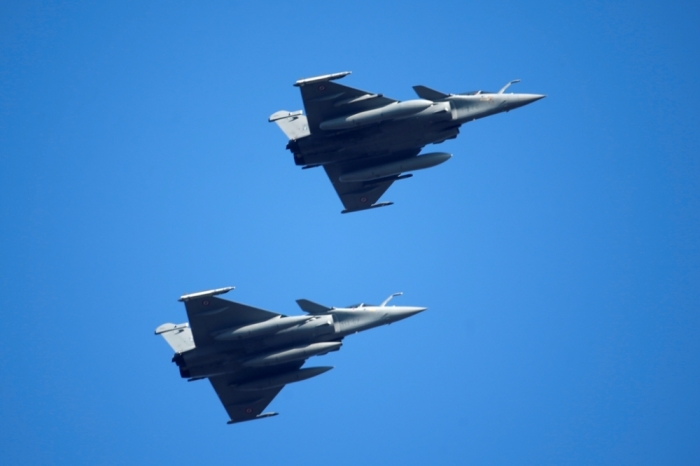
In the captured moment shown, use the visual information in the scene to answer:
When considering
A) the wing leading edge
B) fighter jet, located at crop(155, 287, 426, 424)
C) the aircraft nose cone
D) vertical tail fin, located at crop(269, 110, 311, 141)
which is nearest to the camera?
fighter jet, located at crop(155, 287, 426, 424)

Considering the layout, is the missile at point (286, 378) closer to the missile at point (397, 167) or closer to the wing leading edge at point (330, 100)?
the missile at point (397, 167)

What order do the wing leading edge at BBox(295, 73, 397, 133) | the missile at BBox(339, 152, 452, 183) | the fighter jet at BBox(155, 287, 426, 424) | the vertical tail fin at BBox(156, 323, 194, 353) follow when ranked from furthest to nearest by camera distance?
1. the missile at BBox(339, 152, 452, 183)
2. the vertical tail fin at BBox(156, 323, 194, 353)
3. the wing leading edge at BBox(295, 73, 397, 133)
4. the fighter jet at BBox(155, 287, 426, 424)

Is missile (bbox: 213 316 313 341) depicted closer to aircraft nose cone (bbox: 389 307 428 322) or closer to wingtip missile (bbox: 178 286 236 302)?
wingtip missile (bbox: 178 286 236 302)

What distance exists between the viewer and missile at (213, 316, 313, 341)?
41094 millimetres

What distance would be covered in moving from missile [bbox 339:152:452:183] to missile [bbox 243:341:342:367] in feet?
24.1

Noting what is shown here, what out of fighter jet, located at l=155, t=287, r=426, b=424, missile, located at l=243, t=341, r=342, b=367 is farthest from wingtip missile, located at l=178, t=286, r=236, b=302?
missile, located at l=243, t=341, r=342, b=367

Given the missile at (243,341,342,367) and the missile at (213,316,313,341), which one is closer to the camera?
the missile at (213,316,313,341)

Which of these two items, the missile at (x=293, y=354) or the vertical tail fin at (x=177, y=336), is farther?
the vertical tail fin at (x=177, y=336)

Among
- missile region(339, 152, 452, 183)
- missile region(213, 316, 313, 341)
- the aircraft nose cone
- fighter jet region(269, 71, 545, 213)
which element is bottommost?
the aircraft nose cone

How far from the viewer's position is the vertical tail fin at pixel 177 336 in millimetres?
44406

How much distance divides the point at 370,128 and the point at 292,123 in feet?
12.9

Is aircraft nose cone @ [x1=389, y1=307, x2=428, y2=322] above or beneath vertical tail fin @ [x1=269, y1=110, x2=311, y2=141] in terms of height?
beneath

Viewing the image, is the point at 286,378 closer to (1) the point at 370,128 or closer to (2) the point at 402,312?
(2) the point at 402,312

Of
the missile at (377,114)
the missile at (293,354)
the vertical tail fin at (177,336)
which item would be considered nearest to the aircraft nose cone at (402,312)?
the missile at (293,354)
